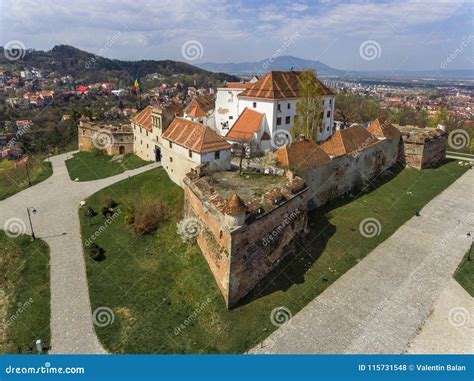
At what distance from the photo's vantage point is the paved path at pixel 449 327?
15.8 m

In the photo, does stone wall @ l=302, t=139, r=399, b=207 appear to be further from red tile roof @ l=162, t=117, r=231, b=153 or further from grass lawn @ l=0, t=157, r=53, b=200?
grass lawn @ l=0, t=157, r=53, b=200

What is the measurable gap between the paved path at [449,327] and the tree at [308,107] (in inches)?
686

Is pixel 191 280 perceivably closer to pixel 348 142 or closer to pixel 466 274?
pixel 466 274

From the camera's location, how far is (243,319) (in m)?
17.5

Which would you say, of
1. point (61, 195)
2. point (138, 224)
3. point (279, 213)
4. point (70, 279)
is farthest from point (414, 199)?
point (61, 195)

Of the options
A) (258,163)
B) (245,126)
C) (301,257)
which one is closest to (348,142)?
(258,163)

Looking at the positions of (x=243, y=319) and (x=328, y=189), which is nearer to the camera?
(x=243, y=319)

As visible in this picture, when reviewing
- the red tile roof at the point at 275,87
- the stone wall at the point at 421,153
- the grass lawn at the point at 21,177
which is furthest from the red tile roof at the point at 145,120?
the stone wall at the point at 421,153

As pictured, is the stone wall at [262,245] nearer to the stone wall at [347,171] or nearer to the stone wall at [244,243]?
the stone wall at [244,243]

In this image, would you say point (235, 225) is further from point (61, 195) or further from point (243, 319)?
point (61, 195)

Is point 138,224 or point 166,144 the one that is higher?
point 166,144

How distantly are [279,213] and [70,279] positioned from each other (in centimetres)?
Result: 1277

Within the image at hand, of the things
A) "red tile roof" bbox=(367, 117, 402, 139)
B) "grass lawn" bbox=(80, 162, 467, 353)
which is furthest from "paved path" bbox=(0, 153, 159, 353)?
"red tile roof" bbox=(367, 117, 402, 139)
